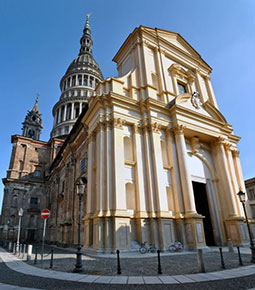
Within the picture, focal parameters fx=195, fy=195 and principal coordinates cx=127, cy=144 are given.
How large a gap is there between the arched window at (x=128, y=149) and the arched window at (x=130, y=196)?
224 centimetres

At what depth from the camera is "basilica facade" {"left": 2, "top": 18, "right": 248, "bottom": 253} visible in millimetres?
13375

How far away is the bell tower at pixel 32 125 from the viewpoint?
161 ft

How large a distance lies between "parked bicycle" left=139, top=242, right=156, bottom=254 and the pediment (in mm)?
11712

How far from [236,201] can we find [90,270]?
52.1ft

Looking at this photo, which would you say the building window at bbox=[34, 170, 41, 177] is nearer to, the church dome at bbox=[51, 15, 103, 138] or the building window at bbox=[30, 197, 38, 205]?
the building window at bbox=[30, 197, 38, 205]

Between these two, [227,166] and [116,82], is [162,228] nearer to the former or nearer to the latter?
[227,166]

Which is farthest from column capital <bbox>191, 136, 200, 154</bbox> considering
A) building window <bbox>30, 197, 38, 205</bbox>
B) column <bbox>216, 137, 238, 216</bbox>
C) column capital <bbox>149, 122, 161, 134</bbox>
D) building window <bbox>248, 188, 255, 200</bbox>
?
building window <bbox>30, 197, 38, 205</bbox>

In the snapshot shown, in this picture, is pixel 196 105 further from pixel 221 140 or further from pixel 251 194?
pixel 251 194

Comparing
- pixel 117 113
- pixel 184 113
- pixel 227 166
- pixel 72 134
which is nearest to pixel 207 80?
pixel 184 113

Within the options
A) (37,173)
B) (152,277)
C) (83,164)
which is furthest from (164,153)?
(37,173)

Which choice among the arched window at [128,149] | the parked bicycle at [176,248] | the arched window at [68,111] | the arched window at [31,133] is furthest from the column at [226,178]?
the arched window at [31,133]

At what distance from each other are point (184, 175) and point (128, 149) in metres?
4.98

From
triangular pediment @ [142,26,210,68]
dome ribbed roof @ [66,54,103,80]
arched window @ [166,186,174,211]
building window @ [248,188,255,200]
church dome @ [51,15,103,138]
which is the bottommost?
arched window @ [166,186,174,211]

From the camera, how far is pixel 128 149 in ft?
53.6
